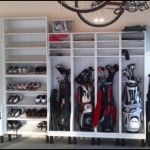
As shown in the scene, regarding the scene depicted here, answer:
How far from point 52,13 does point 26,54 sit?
821 millimetres

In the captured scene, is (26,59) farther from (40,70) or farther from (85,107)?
(85,107)

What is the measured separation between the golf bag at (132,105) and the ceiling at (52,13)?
0.88 meters

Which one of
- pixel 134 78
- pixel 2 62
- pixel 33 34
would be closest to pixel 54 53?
pixel 33 34

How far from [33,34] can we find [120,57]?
4.83 ft

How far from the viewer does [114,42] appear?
18.8 ft

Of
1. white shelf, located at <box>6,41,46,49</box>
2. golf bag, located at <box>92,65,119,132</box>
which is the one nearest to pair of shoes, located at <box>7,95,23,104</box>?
white shelf, located at <box>6,41,46,49</box>

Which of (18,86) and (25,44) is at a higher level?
(25,44)

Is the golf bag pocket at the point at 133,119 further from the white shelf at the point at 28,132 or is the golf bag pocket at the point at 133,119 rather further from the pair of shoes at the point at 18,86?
the pair of shoes at the point at 18,86

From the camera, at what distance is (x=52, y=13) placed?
6023 millimetres

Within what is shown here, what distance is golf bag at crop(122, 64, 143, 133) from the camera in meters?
5.61

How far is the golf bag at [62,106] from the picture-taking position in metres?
5.82

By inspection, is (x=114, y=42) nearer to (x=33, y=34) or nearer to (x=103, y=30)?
(x=103, y=30)

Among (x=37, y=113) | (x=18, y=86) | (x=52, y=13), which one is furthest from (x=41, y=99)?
(x=52, y=13)

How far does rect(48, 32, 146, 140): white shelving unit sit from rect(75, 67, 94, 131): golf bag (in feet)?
0.32
